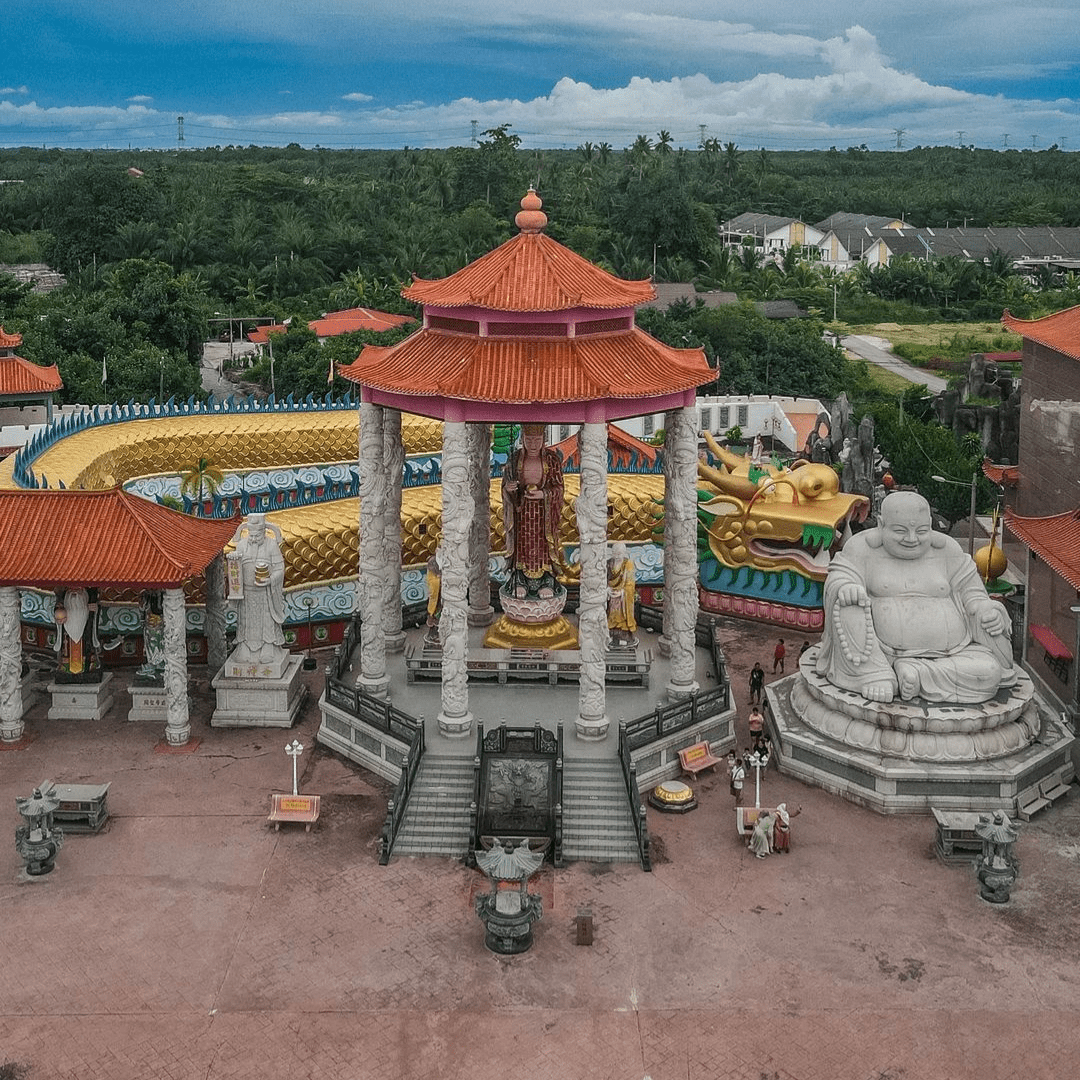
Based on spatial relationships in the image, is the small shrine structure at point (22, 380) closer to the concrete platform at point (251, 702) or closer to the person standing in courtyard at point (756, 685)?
the concrete platform at point (251, 702)

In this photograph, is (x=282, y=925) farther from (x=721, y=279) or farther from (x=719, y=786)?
(x=721, y=279)

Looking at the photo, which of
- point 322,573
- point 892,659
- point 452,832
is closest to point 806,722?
point 892,659

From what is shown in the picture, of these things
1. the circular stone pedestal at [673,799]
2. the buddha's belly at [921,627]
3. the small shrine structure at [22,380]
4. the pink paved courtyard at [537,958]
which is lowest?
the pink paved courtyard at [537,958]

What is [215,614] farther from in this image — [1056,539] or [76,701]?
[1056,539]

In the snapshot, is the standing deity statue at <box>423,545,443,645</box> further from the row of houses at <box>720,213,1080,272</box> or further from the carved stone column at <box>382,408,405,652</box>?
the row of houses at <box>720,213,1080,272</box>

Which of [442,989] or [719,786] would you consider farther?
[719,786]

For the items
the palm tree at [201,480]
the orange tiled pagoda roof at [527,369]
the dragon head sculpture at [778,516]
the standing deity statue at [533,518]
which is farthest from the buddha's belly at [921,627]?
the palm tree at [201,480]
